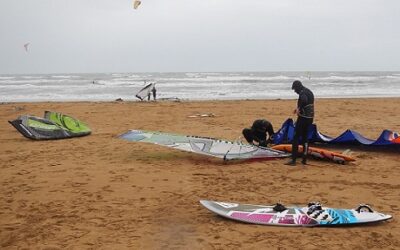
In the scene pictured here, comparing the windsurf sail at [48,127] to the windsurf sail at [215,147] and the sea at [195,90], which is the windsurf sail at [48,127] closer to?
the windsurf sail at [215,147]

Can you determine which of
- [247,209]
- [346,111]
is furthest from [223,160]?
[346,111]

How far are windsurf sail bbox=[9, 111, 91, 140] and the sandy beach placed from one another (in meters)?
0.31

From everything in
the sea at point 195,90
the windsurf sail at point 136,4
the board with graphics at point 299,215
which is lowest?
the sea at point 195,90

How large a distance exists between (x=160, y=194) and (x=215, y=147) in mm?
2430

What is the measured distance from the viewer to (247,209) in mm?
5098

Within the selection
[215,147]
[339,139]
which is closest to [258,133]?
[215,147]

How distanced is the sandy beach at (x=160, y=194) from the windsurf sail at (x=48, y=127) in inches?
12.2

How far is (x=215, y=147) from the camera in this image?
8219mm

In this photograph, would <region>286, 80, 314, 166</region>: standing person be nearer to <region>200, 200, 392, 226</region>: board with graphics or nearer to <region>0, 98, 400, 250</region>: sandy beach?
<region>0, 98, 400, 250</region>: sandy beach

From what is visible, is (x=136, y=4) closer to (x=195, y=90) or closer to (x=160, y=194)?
(x=160, y=194)

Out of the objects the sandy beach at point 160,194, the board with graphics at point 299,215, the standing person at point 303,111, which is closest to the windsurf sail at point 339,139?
the sandy beach at point 160,194

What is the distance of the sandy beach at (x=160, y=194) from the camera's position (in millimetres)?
4422

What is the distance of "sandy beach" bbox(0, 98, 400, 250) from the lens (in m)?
4.42

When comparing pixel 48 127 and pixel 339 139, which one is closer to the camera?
pixel 339 139
